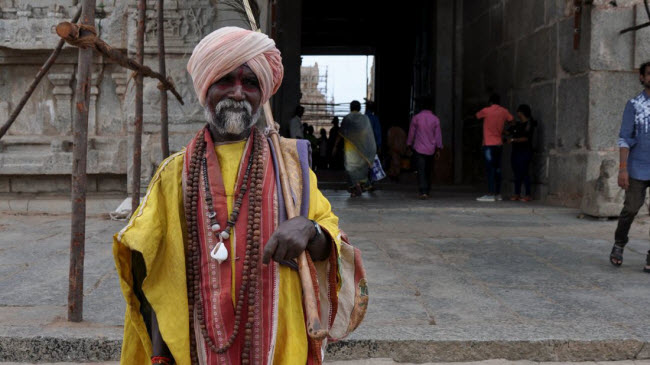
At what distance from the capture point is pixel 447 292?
13.1 ft

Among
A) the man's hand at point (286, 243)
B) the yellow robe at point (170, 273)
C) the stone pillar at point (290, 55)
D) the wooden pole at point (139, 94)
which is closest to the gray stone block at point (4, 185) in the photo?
the wooden pole at point (139, 94)

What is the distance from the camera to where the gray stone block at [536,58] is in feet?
27.8

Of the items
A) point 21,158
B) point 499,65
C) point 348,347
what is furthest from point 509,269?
point 499,65

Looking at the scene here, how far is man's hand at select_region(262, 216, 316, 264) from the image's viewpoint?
1552mm

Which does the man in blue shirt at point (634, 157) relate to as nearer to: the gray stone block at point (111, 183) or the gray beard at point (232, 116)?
the gray beard at point (232, 116)

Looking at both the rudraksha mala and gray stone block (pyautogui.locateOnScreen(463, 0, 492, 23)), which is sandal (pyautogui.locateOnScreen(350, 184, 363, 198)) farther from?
the rudraksha mala

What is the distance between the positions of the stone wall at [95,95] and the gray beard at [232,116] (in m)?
5.55

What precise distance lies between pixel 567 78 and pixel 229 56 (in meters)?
7.11

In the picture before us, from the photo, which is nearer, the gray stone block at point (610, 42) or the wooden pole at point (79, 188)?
the wooden pole at point (79, 188)

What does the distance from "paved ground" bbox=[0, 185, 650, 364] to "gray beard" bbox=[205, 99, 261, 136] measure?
5.43ft

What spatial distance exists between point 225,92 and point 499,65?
32.4 ft

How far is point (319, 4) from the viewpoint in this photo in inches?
704

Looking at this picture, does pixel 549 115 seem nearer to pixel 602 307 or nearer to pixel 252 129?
pixel 602 307

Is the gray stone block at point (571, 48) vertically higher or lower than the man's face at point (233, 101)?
higher
